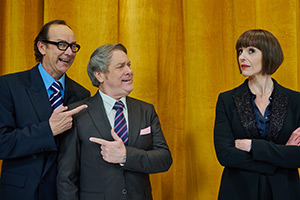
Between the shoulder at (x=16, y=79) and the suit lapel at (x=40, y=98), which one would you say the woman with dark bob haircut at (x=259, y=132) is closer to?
the suit lapel at (x=40, y=98)

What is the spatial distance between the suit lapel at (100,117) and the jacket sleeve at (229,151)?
603 millimetres

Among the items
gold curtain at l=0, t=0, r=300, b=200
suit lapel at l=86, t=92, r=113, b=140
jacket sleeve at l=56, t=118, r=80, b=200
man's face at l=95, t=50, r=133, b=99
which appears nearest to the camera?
jacket sleeve at l=56, t=118, r=80, b=200

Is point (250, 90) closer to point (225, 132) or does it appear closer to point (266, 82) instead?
point (266, 82)

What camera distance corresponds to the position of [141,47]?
2.75 metres

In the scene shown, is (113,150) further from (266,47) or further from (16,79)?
(266,47)

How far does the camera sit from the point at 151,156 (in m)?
1.86

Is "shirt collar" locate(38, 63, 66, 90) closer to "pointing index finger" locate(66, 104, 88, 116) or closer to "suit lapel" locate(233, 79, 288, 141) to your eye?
"pointing index finger" locate(66, 104, 88, 116)

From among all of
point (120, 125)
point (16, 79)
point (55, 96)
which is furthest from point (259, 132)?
point (16, 79)

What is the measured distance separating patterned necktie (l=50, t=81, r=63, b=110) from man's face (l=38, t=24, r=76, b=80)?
0.08 m

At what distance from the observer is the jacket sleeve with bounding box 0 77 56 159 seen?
182cm

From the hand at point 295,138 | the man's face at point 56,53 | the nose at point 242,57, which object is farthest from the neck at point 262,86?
the man's face at point 56,53

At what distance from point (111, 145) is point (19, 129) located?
51 cm

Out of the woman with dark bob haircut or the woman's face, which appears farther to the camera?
the woman's face

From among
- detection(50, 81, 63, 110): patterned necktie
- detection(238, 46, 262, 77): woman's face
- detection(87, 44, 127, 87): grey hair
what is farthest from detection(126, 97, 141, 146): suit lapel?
detection(238, 46, 262, 77): woman's face
